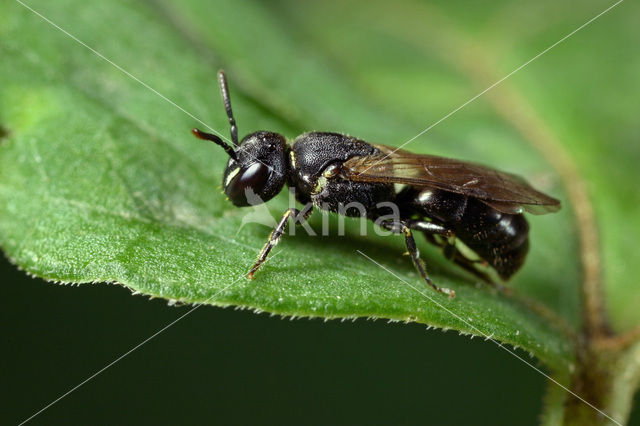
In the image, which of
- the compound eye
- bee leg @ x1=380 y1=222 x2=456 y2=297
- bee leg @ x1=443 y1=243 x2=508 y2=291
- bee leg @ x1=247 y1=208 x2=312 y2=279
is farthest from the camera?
bee leg @ x1=443 y1=243 x2=508 y2=291

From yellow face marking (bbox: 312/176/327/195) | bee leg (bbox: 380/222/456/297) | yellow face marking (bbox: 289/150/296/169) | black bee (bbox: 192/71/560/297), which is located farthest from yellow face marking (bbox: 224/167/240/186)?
bee leg (bbox: 380/222/456/297)

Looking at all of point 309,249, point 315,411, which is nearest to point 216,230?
point 309,249

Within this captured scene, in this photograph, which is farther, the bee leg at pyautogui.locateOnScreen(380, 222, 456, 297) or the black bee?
the black bee

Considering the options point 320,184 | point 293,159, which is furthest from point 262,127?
point 320,184

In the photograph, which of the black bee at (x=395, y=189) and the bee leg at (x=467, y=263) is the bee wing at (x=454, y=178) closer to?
the black bee at (x=395, y=189)

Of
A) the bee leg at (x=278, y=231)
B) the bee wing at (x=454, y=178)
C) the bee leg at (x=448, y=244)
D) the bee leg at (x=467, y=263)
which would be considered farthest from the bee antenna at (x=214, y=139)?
the bee leg at (x=467, y=263)

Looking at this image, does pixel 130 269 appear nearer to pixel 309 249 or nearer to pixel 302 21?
pixel 309 249

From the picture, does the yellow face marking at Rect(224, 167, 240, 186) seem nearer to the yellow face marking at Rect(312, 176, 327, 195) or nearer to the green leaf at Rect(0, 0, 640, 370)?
the green leaf at Rect(0, 0, 640, 370)
